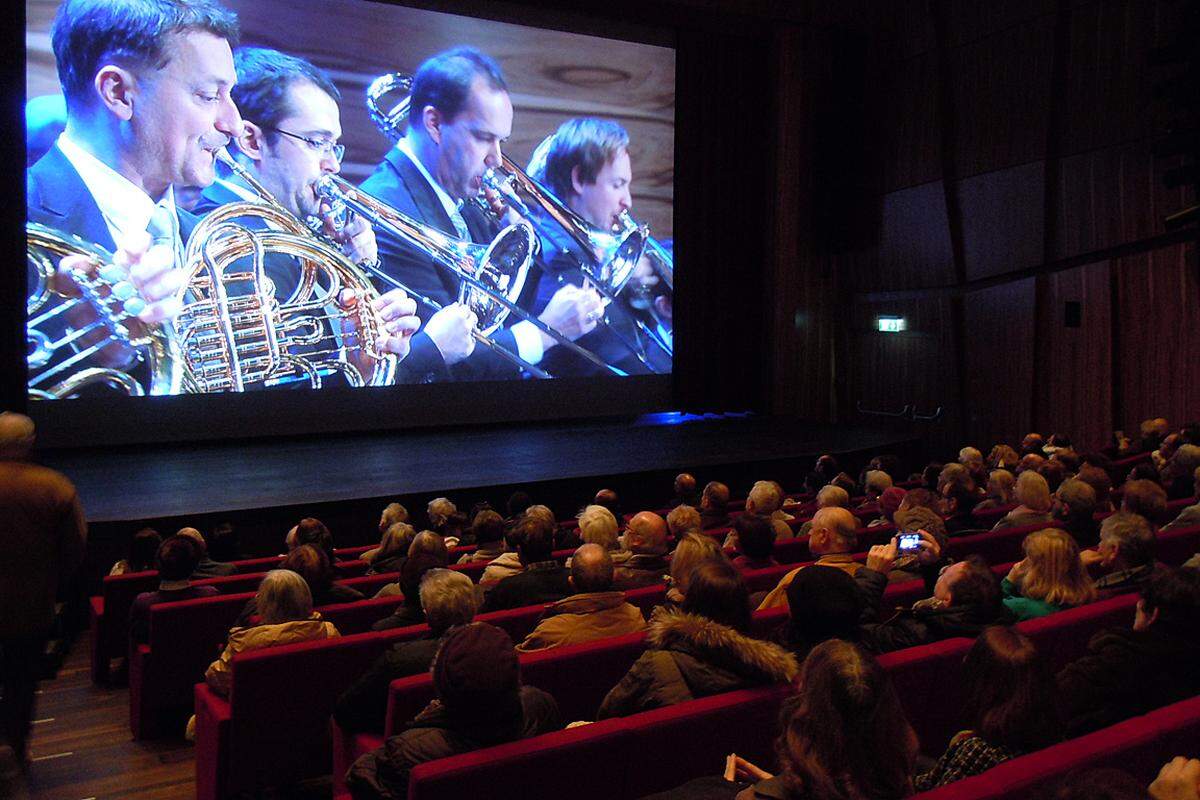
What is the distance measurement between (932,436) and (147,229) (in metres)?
7.90

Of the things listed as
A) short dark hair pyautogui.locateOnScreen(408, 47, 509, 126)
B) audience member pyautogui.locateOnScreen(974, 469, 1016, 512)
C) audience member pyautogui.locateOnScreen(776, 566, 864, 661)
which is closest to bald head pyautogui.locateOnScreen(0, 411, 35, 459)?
audience member pyautogui.locateOnScreen(776, 566, 864, 661)

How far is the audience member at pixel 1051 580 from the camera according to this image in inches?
114

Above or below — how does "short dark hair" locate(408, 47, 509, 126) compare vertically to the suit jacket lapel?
above

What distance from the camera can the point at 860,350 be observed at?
12344 millimetres

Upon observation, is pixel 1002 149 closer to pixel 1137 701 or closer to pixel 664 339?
pixel 664 339

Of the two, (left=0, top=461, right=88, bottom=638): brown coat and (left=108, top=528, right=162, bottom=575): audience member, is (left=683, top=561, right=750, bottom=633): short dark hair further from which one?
(left=108, top=528, right=162, bottom=575): audience member

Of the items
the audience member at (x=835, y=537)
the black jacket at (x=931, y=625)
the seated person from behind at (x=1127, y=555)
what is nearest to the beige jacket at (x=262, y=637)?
the audience member at (x=835, y=537)

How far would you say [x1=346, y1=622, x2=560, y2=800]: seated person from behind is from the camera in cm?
191

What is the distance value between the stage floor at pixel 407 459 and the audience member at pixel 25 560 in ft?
10.5

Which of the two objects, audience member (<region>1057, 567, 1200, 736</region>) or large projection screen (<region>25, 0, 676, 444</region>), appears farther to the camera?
large projection screen (<region>25, 0, 676, 444</region>)

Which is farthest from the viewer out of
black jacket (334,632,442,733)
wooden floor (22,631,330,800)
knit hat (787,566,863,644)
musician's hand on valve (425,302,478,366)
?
musician's hand on valve (425,302,478,366)

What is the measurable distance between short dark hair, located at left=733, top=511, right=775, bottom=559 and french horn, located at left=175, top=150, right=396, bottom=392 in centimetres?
636

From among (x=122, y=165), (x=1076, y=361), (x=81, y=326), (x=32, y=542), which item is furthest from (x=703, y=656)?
(x=1076, y=361)

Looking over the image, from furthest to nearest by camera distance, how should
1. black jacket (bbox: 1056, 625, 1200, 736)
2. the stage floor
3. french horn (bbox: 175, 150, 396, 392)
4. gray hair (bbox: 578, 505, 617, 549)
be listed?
1. french horn (bbox: 175, 150, 396, 392)
2. the stage floor
3. gray hair (bbox: 578, 505, 617, 549)
4. black jacket (bbox: 1056, 625, 1200, 736)
